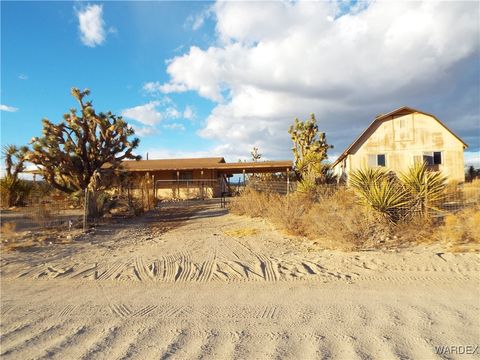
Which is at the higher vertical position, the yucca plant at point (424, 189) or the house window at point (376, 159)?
the house window at point (376, 159)

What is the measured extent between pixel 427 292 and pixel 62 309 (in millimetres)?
5492

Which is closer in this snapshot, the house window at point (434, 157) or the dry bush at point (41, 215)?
the dry bush at point (41, 215)

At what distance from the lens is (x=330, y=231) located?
8875 mm

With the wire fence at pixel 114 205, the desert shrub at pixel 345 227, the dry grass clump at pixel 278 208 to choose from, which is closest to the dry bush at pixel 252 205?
the dry grass clump at pixel 278 208

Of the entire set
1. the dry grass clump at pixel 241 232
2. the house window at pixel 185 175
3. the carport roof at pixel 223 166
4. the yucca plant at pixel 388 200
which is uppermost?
→ the carport roof at pixel 223 166

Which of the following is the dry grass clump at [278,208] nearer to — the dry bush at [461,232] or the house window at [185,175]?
the dry bush at [461,232]

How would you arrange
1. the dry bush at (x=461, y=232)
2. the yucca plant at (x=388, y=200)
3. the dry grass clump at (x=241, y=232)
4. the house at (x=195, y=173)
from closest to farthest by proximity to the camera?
the dry bush at (x=461, y=232)
the yucca plant at (x=388, y=200)
the dry grass clump at (x=241, y=232)
the house at (x=195, y=173)

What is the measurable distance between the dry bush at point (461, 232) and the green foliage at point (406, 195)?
0.93 metres

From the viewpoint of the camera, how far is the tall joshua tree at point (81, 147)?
49.4 ft

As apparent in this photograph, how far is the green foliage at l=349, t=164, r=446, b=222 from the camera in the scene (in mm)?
9531

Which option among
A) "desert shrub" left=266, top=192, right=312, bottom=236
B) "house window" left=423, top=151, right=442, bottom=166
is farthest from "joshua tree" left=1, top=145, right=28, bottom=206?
"house window" left=423, top=151, right=442, bottom=166

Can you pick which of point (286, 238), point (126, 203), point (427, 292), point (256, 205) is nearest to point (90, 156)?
point (126, 203)

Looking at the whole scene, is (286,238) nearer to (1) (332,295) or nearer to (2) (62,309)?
(1) (332,295)

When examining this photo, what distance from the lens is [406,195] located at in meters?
9.90
